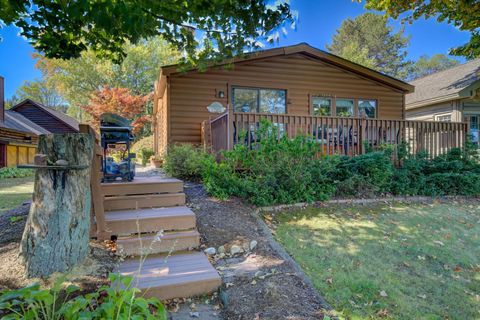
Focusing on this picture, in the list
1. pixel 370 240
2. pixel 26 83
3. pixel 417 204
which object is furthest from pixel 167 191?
pixel 26 83

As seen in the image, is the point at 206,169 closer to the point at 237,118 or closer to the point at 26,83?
the point at 237,118

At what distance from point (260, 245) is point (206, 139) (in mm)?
Answer: 4494

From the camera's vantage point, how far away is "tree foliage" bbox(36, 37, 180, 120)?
26500 millimetres

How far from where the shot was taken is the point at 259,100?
9039 millimetres

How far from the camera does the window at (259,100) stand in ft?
29.2

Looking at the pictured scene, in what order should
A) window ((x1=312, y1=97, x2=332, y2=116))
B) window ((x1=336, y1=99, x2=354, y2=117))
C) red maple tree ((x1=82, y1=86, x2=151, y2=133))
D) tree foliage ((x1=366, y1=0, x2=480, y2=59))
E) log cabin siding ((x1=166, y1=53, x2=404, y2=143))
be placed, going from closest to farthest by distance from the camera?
1. tree foliage ((x1=366, y1=0, x2=480, y2=59))
2. log cabin siding ((x1=166, y1=53, x2=404, y2=143))
3. window ((x1=312, y1=97, x2=332, y2=116))
4. window ((x1=336, y1=99, x2=354, y2=117))
5. red maple tree ((x1=82, y1=86, x2=151, y2=133))

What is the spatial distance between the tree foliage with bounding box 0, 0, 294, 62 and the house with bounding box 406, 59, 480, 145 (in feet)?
34.6

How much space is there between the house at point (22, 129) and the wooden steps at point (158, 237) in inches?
494

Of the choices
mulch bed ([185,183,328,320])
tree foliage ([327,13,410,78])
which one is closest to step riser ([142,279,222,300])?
mulch bed ([185,183,328,320])

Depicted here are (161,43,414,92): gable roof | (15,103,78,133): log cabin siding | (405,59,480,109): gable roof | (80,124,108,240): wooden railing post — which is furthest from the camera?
(15,103,78,133): log cabin siding

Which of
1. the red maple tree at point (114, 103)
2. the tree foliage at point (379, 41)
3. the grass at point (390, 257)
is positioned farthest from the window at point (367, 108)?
the tree foliage at point (379, 41)

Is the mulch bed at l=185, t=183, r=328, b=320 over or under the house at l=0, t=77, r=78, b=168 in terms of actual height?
under

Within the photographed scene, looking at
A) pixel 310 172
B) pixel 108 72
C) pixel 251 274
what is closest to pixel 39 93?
pixel 108 72

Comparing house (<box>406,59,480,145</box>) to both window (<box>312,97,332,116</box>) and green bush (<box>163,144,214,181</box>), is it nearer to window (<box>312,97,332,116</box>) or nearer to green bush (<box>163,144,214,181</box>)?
window (<box>312,97,332,116</box>)
